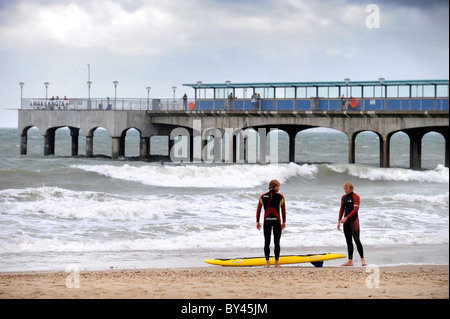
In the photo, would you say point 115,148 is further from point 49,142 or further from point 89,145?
point 49,142

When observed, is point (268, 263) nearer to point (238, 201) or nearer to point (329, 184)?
point (238, 201)

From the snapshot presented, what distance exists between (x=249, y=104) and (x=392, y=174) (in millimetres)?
9977

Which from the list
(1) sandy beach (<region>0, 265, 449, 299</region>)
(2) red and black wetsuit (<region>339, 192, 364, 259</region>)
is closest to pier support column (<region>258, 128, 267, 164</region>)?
(1) sandy beach (<region>0, 265, 449, 299</region>)

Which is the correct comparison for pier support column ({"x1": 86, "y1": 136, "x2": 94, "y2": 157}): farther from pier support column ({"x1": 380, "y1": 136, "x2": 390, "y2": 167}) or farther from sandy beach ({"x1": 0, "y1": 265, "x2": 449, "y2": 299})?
sandy beach ({"x1": 0, "y1": 265, "x2": 449, "y2": 299})

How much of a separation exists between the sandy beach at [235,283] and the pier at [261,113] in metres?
27.7

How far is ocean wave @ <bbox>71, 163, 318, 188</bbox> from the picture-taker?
35.0 metres

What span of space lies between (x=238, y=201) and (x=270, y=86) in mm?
18217

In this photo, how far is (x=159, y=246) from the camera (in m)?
15.9

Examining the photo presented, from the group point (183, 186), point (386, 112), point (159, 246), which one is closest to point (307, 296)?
point (159, 246)

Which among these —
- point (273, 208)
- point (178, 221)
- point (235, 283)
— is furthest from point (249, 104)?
point (235, 283)

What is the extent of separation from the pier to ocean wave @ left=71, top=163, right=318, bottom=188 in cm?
436

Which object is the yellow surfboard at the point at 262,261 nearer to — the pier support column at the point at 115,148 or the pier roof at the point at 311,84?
the pier roof at the point at 311,84

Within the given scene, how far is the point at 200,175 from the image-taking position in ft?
Result: 120

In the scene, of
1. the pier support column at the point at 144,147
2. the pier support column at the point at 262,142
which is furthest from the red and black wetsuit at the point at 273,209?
the pier support column at the point at 144,147
